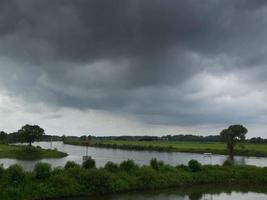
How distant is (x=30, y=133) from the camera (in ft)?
444

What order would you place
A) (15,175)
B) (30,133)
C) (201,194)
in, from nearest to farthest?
(15,175), (201,194), (30,133)

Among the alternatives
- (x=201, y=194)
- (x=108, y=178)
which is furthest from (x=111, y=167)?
(x=201, y=194)

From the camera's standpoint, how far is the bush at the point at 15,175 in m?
44.6

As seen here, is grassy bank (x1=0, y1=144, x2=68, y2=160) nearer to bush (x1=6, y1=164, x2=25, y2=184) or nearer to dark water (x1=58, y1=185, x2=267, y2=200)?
bush (x1=6, y1=164, x2=25, y2=184)

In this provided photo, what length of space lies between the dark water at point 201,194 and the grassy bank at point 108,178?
195 centimetres

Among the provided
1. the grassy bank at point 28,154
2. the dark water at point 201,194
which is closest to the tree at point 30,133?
the grassy bank at point 28,154

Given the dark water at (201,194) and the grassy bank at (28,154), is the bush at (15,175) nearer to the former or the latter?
the dark water at (201,194)

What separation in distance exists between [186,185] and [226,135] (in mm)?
87777

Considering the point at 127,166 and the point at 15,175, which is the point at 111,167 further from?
the point at 15,175

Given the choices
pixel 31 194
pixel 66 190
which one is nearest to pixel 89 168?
pixel 66 190

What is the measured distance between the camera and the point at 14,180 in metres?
44.7

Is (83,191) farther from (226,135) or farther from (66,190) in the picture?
(226,135)

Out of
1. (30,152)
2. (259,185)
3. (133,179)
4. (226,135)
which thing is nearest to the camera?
(133,179)

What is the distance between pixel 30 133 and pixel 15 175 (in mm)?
92784
